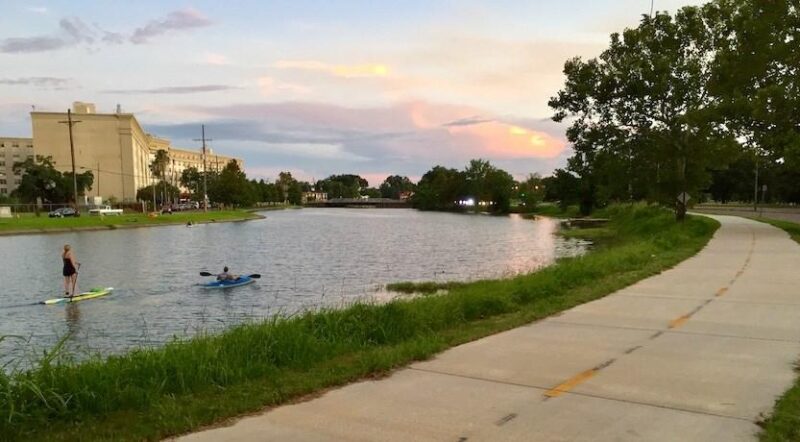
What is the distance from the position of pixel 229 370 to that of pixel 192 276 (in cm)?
2307

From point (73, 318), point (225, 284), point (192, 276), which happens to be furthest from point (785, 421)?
point (192, 276)

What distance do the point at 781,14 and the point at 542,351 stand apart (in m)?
28.6

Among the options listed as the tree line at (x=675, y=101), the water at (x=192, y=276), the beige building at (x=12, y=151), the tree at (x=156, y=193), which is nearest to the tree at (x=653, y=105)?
the tree line at (x=675, y=101)

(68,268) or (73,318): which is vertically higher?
(68,268)

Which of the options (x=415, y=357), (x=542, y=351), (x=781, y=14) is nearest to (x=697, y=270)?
(x=542, y=351)

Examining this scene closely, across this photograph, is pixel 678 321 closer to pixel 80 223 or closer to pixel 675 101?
pixel 675 101

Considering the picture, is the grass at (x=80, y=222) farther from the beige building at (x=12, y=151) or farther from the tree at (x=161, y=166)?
the beige building at (x=12, y=151)

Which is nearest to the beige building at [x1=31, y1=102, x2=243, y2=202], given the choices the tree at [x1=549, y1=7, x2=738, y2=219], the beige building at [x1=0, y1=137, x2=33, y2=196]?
the beige building at [x1=0, y1=137, x2=33, y2=196]

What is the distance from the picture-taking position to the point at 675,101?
38.0 m

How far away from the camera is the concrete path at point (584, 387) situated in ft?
17.8

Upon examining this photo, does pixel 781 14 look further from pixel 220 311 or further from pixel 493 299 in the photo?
pixel 220 311

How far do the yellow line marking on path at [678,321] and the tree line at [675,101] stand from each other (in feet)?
78.3

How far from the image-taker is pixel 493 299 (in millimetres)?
12453

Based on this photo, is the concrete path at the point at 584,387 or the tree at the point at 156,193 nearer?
the concrete path at the point at 584,387
